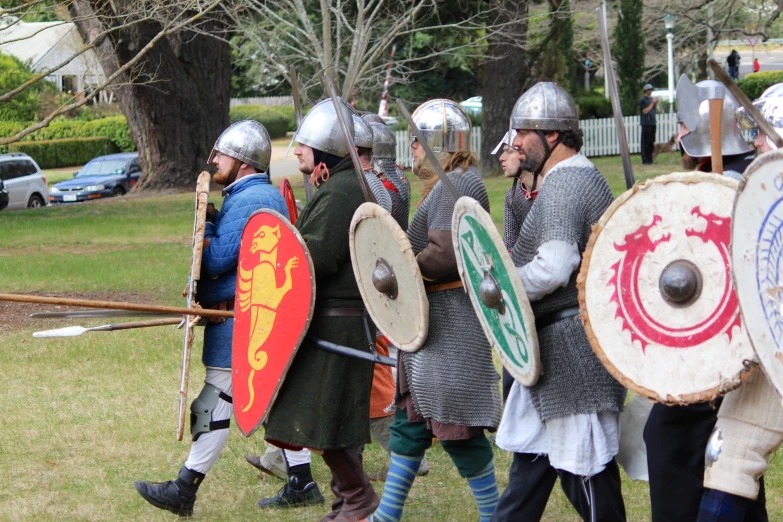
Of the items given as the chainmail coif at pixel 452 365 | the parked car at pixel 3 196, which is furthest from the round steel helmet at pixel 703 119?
the parked car at pixel 3 196

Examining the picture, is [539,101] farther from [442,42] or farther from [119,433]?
[442,42]

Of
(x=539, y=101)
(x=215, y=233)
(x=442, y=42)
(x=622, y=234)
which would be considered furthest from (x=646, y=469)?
(x=442, y=42)

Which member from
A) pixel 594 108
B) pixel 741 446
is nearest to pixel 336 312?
pixel 741 446

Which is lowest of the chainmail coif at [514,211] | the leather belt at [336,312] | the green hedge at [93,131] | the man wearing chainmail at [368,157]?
the green hedge at [93,131]

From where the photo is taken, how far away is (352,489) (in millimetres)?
4156

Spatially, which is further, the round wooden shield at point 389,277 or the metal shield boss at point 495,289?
the round wooden shield at point 389,277

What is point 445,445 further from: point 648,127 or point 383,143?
point 648,127

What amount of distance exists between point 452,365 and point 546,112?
93 cm

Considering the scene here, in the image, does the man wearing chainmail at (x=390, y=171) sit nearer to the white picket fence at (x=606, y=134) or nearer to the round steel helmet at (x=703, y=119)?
the round steel helmet at (x=703, y=119)

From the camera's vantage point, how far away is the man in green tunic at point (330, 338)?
3961 millimetres

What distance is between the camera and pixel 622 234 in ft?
9.65

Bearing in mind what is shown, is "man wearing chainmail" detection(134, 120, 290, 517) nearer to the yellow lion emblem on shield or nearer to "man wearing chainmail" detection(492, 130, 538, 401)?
the yellow lion emblem on shield

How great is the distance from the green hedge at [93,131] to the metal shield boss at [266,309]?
34.4 metres

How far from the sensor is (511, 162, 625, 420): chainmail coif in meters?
3.27
